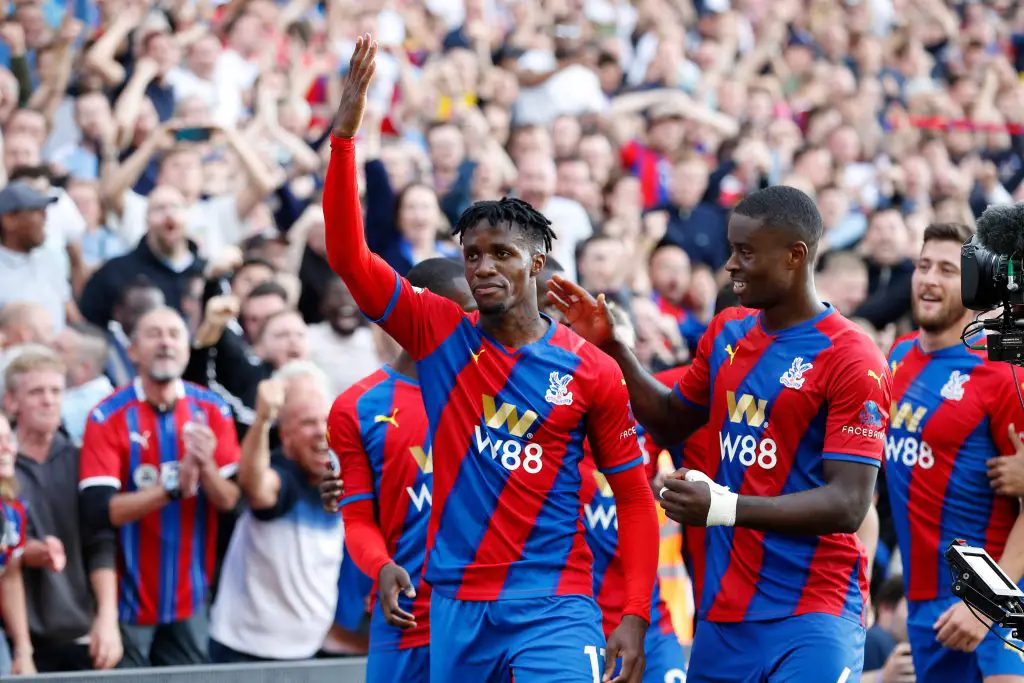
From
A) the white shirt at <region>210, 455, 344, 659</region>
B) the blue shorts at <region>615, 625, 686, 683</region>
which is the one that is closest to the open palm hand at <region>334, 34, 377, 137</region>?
the blue shorts at <region>615, 625, 686, 683</region>

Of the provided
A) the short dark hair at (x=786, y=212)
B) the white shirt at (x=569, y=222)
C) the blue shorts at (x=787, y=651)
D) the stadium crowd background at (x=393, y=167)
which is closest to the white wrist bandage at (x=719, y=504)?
the blue shorts at (x=787, y=651)

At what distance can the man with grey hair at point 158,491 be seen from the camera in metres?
7.78

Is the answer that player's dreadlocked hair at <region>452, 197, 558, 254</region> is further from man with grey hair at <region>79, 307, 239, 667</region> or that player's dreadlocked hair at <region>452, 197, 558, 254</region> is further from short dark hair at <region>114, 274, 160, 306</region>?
short dark hair at <region>114, 274, 160, 306</region>

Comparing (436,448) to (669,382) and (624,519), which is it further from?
(669,382)

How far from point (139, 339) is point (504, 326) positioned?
3408 mm

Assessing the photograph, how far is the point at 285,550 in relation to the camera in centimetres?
805

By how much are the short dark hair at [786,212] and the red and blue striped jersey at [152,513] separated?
12.1 feet

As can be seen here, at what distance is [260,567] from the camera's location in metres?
8.04

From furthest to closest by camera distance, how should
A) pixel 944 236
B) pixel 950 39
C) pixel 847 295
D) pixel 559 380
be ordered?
pixel 950 39
pixel 847 295
pixel 944 236
pixel 559 380

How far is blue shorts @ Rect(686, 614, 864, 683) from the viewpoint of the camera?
539cm

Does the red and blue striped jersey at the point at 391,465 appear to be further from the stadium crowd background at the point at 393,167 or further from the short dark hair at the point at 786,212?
the stadium crowd background at the point at 393,167

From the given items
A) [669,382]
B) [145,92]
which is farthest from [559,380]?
[145,92]

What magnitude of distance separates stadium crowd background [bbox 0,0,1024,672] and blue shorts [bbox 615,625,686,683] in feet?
4.94

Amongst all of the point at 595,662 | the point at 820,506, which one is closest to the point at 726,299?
the point at 820,506
